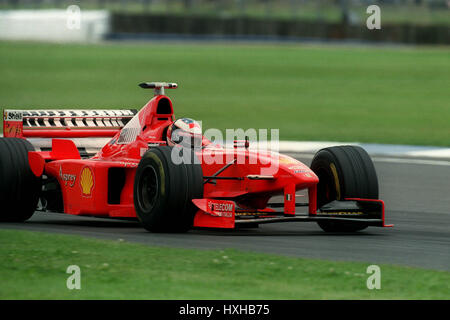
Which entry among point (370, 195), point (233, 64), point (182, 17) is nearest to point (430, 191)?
point (370, 195)

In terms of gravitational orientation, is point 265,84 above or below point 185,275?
above

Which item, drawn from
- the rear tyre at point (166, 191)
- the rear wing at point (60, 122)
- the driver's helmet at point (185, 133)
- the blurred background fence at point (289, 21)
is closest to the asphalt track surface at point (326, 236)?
the rear tyre at point (166, 191)

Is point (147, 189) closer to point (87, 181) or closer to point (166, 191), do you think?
point (166, 191)

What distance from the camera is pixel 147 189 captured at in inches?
447

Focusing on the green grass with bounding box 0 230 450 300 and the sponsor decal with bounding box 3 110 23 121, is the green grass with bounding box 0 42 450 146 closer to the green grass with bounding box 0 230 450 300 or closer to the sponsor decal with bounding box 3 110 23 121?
the sponsor decal with bounding box 3 110 23 121

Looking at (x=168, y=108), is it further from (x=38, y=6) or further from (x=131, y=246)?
(x=38, y=6)

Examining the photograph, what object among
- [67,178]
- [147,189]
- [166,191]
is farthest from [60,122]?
[166,191]

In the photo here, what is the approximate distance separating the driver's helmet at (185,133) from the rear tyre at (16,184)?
168cm

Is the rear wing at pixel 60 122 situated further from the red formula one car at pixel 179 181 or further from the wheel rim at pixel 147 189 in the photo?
the wheel rim at pixel 147 189

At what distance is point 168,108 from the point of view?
1253cm

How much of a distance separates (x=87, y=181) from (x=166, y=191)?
1.60 metres

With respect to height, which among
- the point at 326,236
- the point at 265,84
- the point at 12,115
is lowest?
the point at 326,236

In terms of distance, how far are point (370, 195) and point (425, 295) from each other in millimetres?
3340

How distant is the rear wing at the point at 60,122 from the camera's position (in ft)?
45.4
